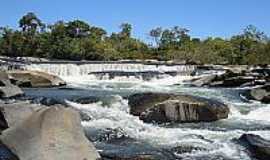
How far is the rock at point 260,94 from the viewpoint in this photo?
22188 mm

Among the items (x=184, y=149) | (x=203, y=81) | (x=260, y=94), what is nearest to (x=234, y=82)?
(x=203, y=81)

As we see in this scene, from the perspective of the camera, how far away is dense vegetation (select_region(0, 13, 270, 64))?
188 feet

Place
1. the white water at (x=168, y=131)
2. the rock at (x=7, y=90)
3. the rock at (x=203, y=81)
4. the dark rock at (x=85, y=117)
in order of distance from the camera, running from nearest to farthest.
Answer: the white water at (x=168, y=131) < the dark rock at (x=85, y=117) < the rock at (x=7, y=90) < the rock at (x=203, y=81)

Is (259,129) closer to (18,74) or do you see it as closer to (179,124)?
(179,124)

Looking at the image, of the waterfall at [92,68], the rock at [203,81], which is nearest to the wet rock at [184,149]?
the rock at [203,81]

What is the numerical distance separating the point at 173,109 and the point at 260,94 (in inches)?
310

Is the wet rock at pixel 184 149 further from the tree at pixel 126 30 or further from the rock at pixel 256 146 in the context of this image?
the tree at pixel 126 30

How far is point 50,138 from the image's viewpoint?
8414mm

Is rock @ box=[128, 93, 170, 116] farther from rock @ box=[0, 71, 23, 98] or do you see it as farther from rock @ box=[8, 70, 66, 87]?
rock @ box=[8, 70, 66, 87]

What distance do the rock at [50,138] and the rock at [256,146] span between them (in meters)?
3.69

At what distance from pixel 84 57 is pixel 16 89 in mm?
40357

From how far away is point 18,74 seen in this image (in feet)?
93.8

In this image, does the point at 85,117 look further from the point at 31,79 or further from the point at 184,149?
the point at 31,79

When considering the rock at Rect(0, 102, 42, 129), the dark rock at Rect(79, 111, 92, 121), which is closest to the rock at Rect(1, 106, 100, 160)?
the rock at Rect(0, 102, 42, 129)
